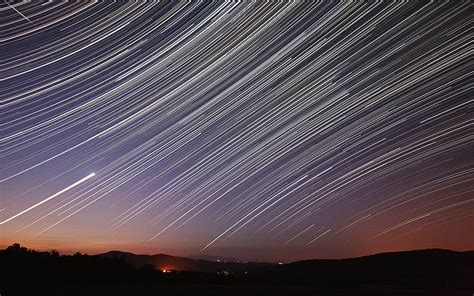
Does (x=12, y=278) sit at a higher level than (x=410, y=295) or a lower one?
higher

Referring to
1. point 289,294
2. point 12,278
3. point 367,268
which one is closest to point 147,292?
point 289,294

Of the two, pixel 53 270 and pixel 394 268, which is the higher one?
pixel 53 270

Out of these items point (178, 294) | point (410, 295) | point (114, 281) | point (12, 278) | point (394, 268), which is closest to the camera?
point (178, 294)

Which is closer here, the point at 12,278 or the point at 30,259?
the point at 12,278

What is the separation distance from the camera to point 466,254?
172 ft

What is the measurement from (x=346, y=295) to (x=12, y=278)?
14.9m

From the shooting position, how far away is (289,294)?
19.6m

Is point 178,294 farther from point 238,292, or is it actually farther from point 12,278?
point 12,278

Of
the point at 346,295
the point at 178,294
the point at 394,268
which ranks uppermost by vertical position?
the point at 178,294

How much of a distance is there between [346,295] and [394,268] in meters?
27.9

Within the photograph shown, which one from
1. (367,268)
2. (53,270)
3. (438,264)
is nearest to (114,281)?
(53,270)

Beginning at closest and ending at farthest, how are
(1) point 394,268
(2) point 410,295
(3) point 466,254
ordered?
(2) point 410,295 < (1) point 394,268 < (3) point 466,254

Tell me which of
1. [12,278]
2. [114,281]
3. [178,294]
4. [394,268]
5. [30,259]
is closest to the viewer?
[178,294]

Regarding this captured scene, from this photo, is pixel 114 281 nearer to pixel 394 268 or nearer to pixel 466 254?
pixel 394 268
